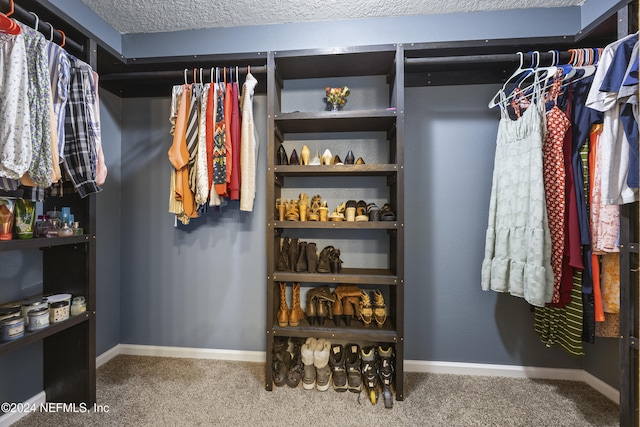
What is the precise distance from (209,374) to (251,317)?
16.0 inches

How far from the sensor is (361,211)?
5.16ft

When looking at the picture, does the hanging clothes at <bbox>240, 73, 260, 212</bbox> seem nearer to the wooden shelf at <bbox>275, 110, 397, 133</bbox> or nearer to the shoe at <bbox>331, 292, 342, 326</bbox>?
the wooden shelf at <bbox>275, 110, 397, 133</bbox>

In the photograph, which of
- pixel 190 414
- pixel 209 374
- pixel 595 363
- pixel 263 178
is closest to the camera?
pixel 190 414

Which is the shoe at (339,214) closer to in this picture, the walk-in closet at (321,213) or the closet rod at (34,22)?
the walk-in closet at (321,213)

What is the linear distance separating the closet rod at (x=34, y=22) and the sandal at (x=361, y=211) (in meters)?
1.69

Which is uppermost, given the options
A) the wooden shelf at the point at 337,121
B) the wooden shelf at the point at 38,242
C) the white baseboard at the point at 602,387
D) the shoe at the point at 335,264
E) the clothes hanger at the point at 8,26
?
the clothes hanger at the point at 8,26

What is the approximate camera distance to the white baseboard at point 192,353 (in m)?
1.80

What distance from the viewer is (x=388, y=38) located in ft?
5.28

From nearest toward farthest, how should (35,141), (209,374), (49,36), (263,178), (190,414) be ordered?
1. (35,141)
2. (49,36)
3. (190,414)
4. (209,374)
5. (263,178)

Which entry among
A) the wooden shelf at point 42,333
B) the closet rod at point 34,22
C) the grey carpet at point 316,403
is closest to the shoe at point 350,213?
the grey carpet at point 316,403

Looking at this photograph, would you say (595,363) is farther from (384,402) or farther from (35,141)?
(35,141)

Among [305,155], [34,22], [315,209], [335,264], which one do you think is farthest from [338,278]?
[34,22]

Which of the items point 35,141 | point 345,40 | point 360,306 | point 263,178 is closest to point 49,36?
point 35,141

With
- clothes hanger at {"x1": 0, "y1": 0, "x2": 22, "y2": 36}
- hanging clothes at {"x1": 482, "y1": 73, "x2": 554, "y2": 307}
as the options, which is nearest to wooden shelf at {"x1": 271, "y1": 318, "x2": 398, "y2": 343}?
hanging clothes at {"x1": 482, "y1": 73, "x2": 554, "y2": 307}
